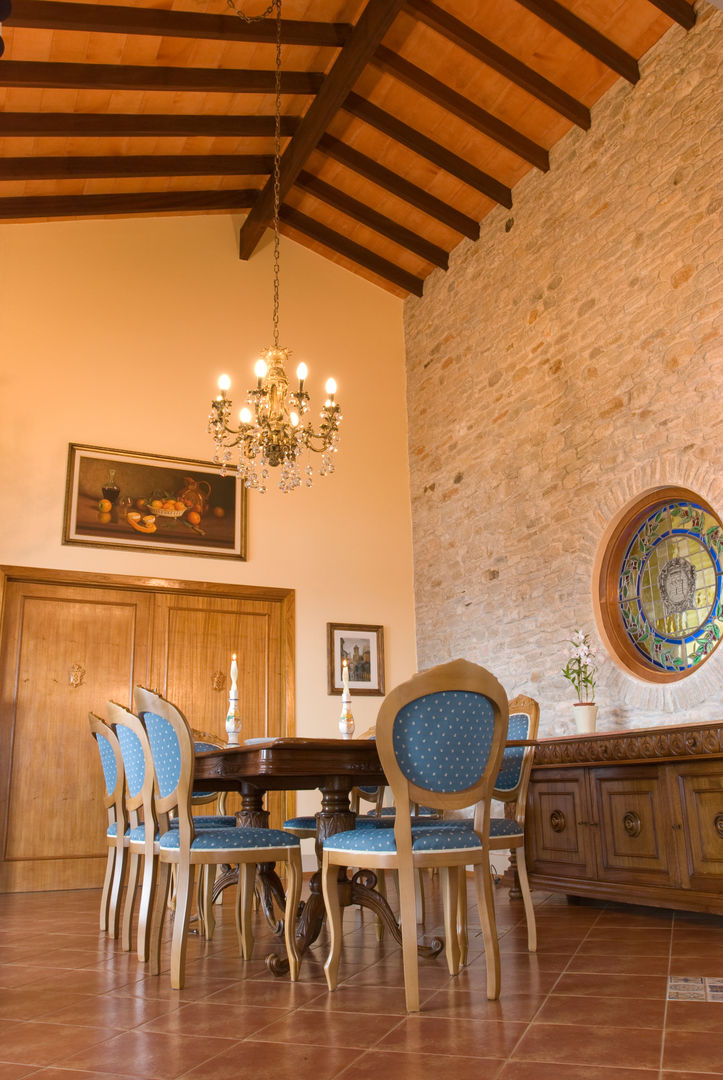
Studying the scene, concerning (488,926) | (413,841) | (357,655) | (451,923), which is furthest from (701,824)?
(357,655)

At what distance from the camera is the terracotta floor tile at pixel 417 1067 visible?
→ 199 cm

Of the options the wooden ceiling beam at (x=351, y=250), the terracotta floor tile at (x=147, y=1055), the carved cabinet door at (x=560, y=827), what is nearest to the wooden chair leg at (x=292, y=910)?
the terracotta floor tile at (x=147, y=1055)

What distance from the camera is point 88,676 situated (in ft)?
22.2

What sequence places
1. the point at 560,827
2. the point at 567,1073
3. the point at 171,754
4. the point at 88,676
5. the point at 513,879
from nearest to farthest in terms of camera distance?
the point at 567,1073 < the point at 171,754 < the point at 560,827 < the point at 513,879 < the point at 88,676

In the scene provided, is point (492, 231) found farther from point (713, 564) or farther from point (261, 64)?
point (713, 564)

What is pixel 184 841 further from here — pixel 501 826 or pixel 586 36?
pixel 586 36

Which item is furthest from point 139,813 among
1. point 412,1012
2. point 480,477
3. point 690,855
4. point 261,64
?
point 261,64

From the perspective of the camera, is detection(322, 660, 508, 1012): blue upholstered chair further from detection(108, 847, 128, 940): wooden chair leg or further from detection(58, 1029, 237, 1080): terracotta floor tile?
detection(108, 847, 128, 940): wooden chair leg

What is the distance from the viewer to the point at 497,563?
702 centimetres

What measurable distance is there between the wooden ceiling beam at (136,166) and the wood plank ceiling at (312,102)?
11mm

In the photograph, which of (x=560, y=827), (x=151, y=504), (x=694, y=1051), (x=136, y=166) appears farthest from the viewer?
(x=151, y=504)

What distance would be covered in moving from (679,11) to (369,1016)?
5741 millimetres

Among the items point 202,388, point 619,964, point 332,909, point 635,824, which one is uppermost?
point 202,388

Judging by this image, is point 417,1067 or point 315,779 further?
point 315,779
